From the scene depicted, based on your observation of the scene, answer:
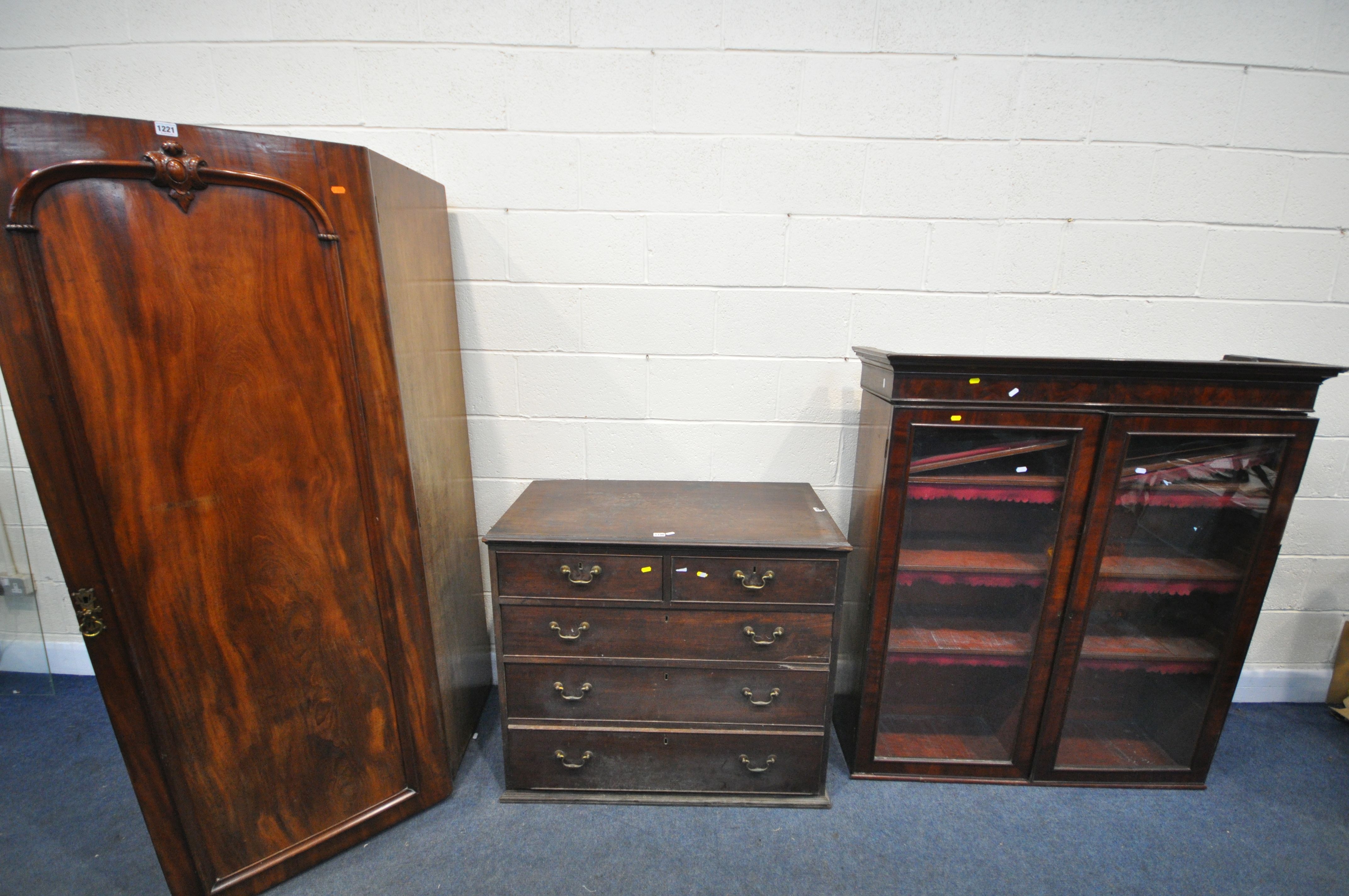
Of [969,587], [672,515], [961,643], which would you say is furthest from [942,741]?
[672,515]

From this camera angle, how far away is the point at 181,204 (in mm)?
1155

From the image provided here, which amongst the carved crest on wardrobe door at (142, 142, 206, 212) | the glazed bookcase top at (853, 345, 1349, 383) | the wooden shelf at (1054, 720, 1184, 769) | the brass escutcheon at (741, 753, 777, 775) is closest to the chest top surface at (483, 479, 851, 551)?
the glazed bookcase top at (853, 345, 1349, 383)

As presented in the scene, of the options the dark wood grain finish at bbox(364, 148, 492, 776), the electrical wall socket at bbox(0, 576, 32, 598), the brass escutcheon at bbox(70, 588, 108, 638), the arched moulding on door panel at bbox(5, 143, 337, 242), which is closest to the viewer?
the arched moulding on door panel at bbox(5, 143, 337, 242)

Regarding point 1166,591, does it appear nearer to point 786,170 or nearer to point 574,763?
point 786,170

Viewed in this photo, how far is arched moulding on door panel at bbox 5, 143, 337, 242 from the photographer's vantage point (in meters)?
1.06

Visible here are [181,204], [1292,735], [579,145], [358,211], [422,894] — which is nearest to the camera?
[181,204]

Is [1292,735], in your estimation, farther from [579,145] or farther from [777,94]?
[579,145]

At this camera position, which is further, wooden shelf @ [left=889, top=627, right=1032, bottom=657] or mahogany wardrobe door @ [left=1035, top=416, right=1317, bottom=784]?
wooden shelf @ [left=889, top=627, right=1032, bottom=657]

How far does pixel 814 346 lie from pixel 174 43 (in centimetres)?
225

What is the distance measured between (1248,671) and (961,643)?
1.47m

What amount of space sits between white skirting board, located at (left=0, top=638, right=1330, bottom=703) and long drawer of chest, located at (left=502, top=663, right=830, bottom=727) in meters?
0.64

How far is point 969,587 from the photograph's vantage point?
1929 mm

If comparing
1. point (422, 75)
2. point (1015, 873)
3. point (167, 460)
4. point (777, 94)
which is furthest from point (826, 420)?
point (167, 460)

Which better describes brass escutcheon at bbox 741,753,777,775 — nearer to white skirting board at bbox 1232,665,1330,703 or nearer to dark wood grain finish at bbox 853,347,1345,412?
dark wood grain finish at bbox 853,347,1345,412
